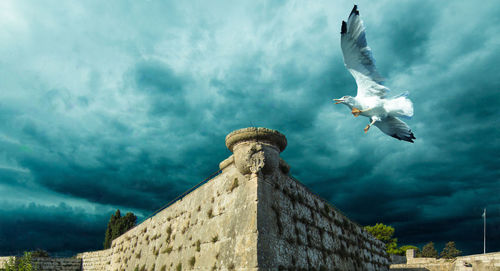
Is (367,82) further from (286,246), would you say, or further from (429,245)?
(429,245)

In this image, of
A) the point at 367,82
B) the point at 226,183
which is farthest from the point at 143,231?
the point at 367,82

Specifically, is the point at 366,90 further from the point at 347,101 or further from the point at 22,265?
the point at 22,265

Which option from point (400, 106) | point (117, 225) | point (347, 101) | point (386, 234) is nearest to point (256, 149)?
point (347, 101)

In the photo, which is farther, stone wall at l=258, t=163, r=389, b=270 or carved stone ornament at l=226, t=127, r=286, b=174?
carved stone ornament at l=226, t=127, r=286, b=174

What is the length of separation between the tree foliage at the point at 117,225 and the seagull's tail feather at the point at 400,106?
45318 millimetres

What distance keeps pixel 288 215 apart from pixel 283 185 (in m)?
0.81

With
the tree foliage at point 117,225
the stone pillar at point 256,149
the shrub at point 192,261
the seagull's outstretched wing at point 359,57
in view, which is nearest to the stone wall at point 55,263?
the tree foliage at point 117,225

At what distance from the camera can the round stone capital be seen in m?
7.75

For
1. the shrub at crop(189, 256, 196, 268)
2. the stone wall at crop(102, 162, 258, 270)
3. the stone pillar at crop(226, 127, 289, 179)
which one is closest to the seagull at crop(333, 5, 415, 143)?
the stone pillar at crop(226, 127, 289, 179)

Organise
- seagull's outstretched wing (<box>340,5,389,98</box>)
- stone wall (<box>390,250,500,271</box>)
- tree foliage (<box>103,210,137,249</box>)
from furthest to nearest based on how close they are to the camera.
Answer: tree foliage (<box>103,210,137,249</box>) < stone wall (<box>390,250,500,271</box>) < seagull's outstretched wing (<box>340,5,389,98</box>)

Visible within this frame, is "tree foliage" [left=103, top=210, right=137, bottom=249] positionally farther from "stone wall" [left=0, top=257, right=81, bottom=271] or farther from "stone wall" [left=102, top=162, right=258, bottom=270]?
"stone wall" [left=102, top=162, right=258, bottom=270]

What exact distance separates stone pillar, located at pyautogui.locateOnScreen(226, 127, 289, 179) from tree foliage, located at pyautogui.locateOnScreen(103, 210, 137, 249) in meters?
42.9

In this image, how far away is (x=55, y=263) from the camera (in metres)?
31.1

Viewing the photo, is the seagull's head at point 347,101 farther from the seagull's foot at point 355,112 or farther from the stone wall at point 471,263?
the stone wall at point 471,263
